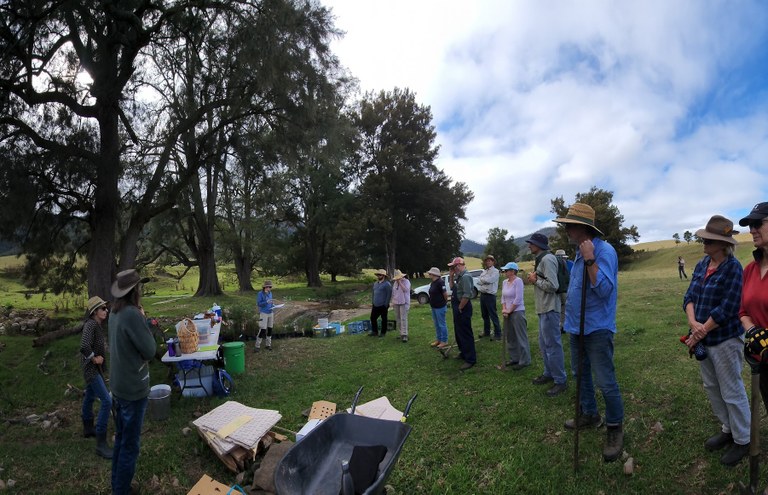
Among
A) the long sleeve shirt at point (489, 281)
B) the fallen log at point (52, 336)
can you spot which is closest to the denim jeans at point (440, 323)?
the long sleeve shirt at point (489, 281)

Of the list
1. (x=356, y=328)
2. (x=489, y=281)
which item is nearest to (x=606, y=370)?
(x=489, y=281)

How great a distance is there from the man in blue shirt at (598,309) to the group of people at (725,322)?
689 mm

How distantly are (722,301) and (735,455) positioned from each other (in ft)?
4.24

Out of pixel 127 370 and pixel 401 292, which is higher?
pixel 401 292

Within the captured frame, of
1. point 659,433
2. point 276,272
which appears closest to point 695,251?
point 276,272

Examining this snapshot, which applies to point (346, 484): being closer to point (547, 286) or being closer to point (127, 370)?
point (127, 370)

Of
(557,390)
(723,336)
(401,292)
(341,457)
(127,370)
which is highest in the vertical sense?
(723,336)

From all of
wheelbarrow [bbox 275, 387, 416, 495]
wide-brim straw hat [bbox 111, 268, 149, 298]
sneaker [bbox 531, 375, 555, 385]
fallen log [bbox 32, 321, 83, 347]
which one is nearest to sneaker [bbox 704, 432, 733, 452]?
sneaker [bbox 531, 375, 555, 385]

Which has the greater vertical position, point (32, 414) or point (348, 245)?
point (348, 245)

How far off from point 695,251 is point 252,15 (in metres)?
50.1

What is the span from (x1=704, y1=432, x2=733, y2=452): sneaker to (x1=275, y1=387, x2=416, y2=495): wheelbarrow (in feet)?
9.41

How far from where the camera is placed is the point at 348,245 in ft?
128

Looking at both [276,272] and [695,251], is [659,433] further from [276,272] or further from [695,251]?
[695,251]

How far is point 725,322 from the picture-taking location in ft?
11.2
